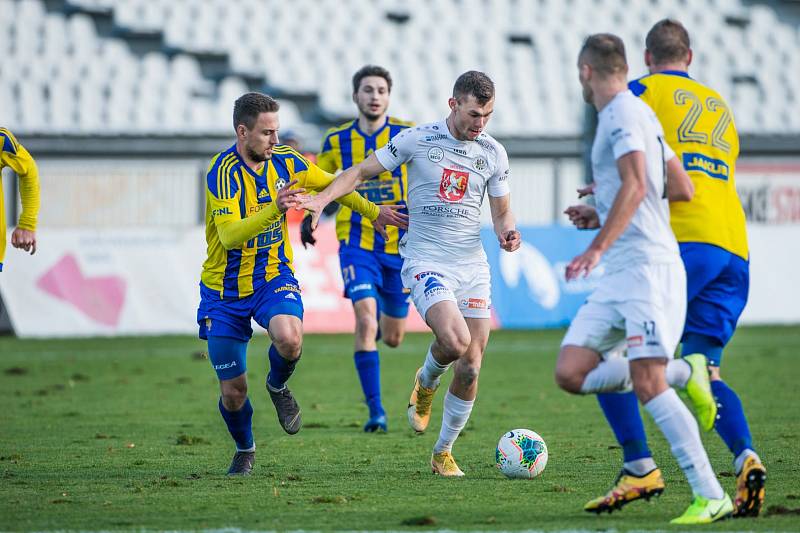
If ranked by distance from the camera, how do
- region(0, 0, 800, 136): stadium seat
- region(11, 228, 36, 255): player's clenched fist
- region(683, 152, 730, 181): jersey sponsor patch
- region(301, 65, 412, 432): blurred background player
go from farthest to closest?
1. region(0, 0, 800, 136): stadium seat
2. region(301, 65, 412, 432): blurred background player
3. region(11, 228, 36, 255): player's clenched fist
4. region(683, 152, 730, 181): jersey sponsor patch

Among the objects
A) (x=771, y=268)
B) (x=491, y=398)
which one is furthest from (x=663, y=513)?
(x=771, y=268)

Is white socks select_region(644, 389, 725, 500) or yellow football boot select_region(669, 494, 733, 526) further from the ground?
white socks select_region(644, 389, 725, 500)

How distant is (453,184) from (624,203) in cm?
220

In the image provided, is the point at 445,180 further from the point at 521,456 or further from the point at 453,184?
the point at 521,456

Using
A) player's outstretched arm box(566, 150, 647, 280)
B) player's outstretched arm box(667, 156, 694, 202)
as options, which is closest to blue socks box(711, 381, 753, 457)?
player's outstretched arm box(667, 156, 694, 202)

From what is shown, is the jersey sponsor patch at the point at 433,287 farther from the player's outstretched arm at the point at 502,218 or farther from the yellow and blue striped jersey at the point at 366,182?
the yellow and blue striped jersey at the point at 366,182

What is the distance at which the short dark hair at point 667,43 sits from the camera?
18.8ft

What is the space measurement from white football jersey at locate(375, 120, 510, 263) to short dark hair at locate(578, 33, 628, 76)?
73.0 inches

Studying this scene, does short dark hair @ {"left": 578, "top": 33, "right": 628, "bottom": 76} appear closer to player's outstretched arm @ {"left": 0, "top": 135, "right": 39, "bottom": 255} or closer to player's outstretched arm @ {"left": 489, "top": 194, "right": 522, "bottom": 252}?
player's outstretched arm @ {"left": 489, "top": 194, "right": 522, "bottom": 252}

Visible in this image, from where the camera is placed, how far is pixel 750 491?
5160mm

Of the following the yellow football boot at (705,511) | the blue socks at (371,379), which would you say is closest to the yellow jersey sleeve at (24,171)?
the blue socks at (371,379)

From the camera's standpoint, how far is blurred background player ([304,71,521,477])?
6836 millimetres

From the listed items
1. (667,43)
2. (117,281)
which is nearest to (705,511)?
(667,43)

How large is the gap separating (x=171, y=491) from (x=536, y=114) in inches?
726
